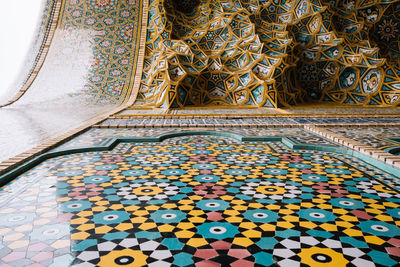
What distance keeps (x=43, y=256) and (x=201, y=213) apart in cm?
64

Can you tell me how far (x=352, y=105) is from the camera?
5328 millimetres

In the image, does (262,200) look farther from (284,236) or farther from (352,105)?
(352,105)

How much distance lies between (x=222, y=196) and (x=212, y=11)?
4.90 m

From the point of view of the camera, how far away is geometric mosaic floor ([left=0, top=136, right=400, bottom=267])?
119cm

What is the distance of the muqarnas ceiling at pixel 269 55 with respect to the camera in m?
5.16

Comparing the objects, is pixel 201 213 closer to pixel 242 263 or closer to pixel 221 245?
pixel 221 245

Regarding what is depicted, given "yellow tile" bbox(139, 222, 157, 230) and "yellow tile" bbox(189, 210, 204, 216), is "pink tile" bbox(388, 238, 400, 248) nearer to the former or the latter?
"yellow tile" bbox(189, 210, 204, 216)

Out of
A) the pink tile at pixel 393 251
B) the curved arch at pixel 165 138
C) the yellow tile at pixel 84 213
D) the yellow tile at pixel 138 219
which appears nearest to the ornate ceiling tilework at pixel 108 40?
the curved arch at pixel 165 138

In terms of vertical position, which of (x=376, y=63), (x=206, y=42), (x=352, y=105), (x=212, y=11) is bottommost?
(x=352, y=105)

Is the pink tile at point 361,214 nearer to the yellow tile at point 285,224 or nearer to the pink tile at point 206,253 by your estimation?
the yellow tile at point 285,224

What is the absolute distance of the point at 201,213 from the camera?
1.53 m

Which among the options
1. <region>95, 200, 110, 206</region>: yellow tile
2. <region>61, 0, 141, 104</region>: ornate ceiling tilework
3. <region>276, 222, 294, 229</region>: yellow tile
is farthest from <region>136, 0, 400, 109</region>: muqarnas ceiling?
<region>276, 222, 294, 229</region>: yellow tile

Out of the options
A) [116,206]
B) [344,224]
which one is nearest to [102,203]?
[116,206]

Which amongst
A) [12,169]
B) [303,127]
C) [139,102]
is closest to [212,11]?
[139,102]
